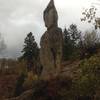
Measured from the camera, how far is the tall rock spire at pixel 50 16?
29481mm

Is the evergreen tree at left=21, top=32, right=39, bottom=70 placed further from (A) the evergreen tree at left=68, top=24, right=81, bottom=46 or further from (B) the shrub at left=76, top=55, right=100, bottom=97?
(B) the shrub at left=76, top=55, right=100, bottom=97

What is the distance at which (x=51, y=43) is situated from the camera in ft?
96.3

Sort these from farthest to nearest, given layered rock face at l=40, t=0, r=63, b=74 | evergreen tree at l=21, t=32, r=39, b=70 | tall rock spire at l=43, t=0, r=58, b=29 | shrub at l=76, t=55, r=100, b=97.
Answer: evergreen tree at l=21, t=32, r=39, b=70, tall rock spire at l=43, t=0, r=58, b=29, layered rock face at l=40, t=0, r=63, b=74, shrub at l=76, t=55, r=100, b=97

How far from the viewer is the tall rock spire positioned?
29.5 metres

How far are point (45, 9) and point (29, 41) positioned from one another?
36071mm

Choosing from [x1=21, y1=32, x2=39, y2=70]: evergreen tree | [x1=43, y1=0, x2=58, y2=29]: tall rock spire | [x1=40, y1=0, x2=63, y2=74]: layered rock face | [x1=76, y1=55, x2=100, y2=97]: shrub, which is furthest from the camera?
[x1=21, y1=32, x2=39, y2=70]: evergreen tree

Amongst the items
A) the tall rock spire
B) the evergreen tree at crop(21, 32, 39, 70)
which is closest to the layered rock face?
the tall rock spire

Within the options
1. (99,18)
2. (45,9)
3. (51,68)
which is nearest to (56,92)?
(51,68)

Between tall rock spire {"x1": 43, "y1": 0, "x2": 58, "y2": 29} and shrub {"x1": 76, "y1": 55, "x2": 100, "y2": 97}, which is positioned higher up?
tall rock spire {"x1": 43, "y1": 0, "x2": 58, "y2": 29}

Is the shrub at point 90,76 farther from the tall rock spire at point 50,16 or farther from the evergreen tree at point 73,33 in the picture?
the evergreen tree at point 73,33

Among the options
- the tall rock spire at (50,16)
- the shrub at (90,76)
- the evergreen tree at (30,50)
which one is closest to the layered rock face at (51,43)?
the tall rock spire at (50,16)

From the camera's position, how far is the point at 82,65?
17250 mm

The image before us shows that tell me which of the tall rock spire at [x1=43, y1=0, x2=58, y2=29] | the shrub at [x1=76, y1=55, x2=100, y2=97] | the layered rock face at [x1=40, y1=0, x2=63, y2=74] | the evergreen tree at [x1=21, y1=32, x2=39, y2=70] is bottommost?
the shrub at [x1=76, y1=55, x2=100, y2=97]

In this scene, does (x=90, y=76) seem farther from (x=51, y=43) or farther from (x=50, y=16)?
(x=50, y=16)
